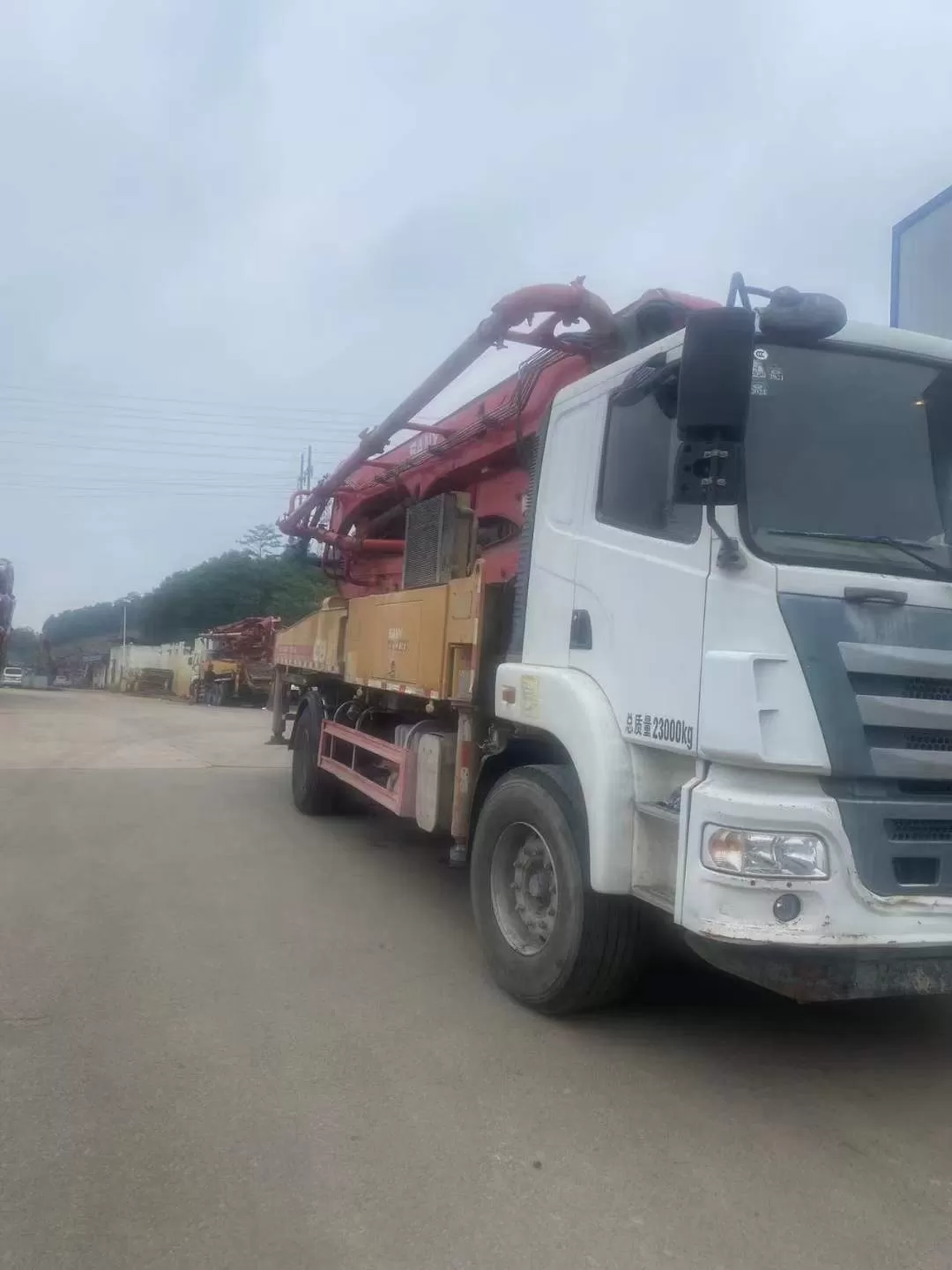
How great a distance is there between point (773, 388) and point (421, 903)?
4256mm

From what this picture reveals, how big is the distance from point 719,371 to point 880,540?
0.94 m

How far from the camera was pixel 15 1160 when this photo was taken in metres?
3.39

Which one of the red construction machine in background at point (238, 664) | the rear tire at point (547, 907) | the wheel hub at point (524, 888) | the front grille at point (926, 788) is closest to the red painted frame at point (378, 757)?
the rear tire at point (547, 907)

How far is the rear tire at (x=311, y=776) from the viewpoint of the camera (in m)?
10.2

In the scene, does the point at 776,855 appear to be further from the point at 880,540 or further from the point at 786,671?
the point at 880,540

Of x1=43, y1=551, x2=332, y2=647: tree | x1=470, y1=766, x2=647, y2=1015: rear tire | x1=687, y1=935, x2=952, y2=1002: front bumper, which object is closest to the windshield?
x1=687, y1=935, x2=952, y2=1002: front bumper

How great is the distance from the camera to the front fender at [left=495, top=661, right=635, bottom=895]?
165 inches

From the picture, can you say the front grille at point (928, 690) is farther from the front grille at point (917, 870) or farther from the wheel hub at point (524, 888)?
the wheel hub at point (524, 888)

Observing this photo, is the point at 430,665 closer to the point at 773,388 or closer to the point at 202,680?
the point at 773,388

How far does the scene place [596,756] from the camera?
4.35 meters

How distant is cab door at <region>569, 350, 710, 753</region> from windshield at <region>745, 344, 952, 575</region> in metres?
0.32

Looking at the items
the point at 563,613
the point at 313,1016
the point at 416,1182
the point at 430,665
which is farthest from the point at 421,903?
the point at 416,1182

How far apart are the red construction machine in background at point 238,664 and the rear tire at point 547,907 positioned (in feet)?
96.8

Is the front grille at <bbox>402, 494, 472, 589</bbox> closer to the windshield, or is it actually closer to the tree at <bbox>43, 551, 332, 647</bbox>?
the windshield
